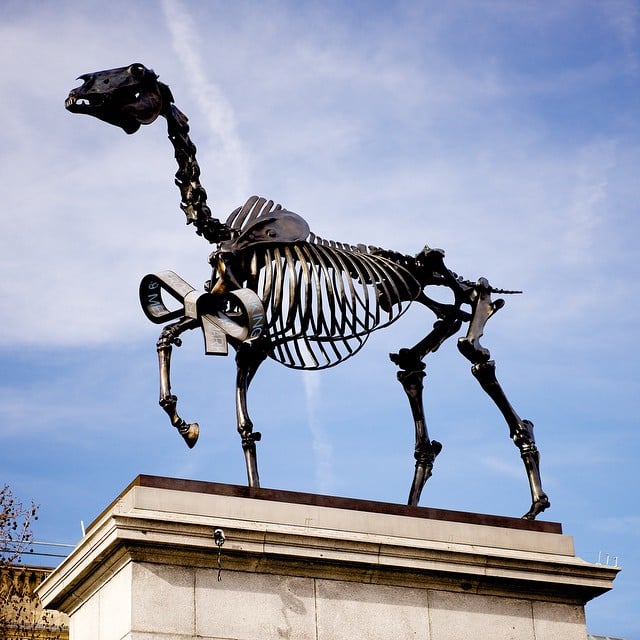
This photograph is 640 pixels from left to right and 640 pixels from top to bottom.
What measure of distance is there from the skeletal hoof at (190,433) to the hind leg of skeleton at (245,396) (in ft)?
1.76

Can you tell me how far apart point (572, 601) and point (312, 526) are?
3.18 metres

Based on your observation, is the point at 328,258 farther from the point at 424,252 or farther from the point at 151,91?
the point at 151,91

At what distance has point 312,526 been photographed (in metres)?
14.4

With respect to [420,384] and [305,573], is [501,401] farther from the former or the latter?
[305,573]

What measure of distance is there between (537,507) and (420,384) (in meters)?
1.96

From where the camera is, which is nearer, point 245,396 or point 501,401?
point 245,396

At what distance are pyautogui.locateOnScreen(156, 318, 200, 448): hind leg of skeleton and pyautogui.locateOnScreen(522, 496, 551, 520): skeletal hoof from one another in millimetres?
4046

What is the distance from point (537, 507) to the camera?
54.1 feet

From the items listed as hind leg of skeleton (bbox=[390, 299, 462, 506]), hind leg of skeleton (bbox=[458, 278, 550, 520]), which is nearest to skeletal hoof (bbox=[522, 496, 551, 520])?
hind leg of skeleton (bbox=[458, 278, 550, 520])

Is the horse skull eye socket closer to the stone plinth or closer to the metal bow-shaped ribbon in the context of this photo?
the metal bow-shaped ribbon

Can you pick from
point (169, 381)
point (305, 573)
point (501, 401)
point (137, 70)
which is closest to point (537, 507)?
point (501, 401)

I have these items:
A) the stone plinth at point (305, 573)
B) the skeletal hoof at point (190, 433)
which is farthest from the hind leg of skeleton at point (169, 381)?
the stone plinth at point (305, 573)

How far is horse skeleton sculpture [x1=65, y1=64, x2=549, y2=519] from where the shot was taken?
1548 cm

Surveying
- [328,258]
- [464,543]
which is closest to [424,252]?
[328,258]
